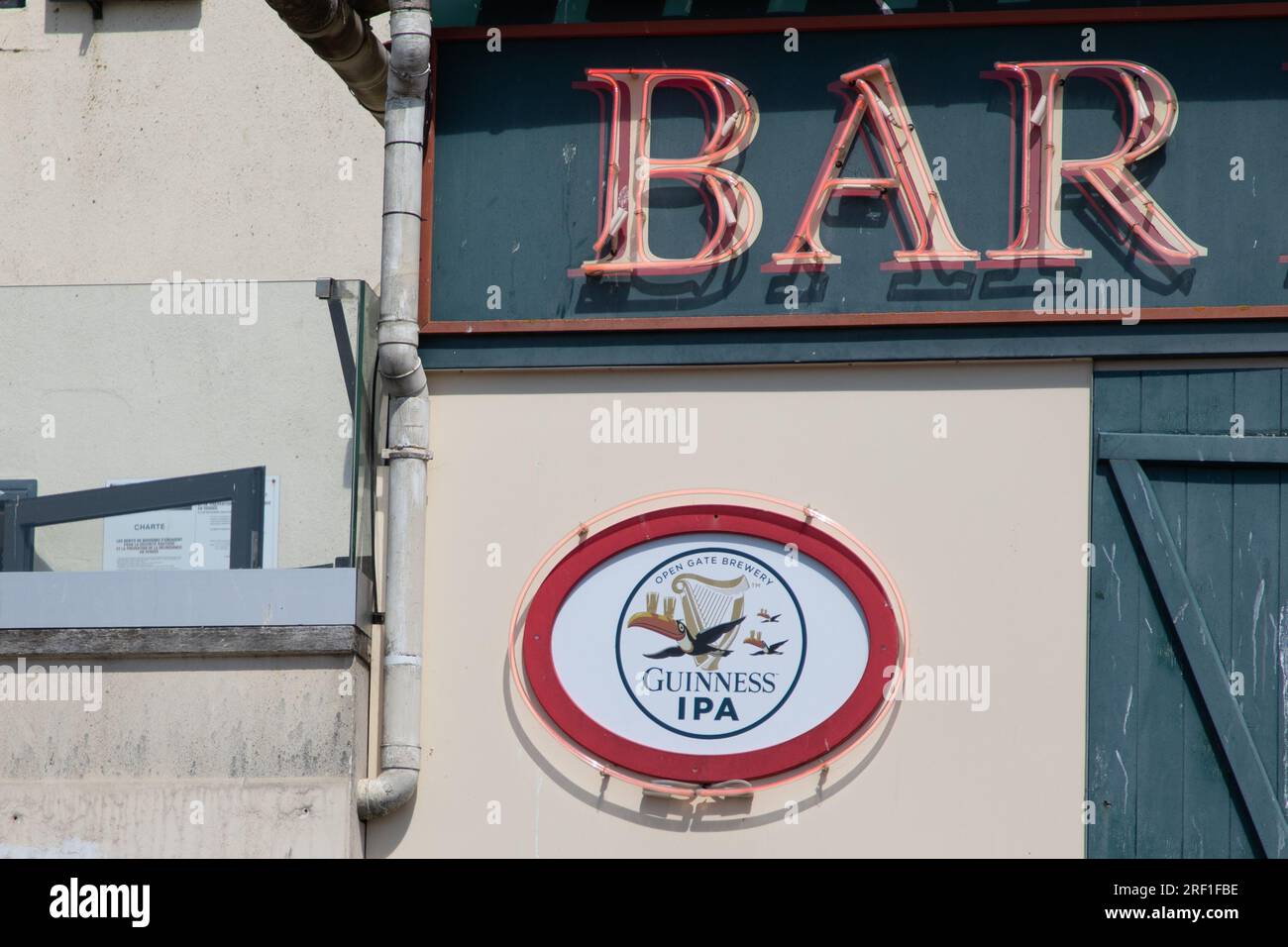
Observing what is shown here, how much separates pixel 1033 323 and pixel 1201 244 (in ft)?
3.27

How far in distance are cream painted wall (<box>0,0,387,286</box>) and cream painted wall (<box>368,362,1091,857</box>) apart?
15.6 feet

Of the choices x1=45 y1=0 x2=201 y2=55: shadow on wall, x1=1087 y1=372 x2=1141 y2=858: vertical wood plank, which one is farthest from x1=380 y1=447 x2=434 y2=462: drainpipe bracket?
x1=45 y1=0 x2=201 y2=55: shadow on wall

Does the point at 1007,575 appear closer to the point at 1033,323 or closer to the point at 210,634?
the point at 1033,323

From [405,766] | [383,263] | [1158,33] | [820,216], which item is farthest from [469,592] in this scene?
[1158,33]

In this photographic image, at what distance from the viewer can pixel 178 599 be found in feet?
34.6

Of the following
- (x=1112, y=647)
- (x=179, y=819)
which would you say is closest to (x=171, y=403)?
(x=179, y=819)

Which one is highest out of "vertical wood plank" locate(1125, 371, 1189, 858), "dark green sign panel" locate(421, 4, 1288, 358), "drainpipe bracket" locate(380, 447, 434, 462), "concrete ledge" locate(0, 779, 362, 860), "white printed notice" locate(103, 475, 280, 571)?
"dark green sign panel" locate(421, 4, 1288, 358)

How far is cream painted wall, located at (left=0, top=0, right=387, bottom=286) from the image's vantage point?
1563 centimetres

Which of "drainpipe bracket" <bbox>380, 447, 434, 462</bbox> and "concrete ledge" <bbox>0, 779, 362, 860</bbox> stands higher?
"drainpipe bracket" <bbox>380, 447, 434, 462</bbox>

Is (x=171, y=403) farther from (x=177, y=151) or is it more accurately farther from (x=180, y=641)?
(x=177, y=151)

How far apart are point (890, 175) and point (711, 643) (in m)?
2.73

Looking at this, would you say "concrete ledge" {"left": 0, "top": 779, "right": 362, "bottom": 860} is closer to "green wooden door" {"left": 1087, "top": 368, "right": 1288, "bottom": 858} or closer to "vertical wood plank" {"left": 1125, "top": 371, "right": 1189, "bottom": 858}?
"green wooden door" {"left": 1087, "top": 368, "right": 1288, "bottom": 858}

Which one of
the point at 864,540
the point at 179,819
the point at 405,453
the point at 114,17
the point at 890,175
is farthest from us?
the point at 114,17

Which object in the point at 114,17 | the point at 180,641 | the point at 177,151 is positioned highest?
the point at 114,17
